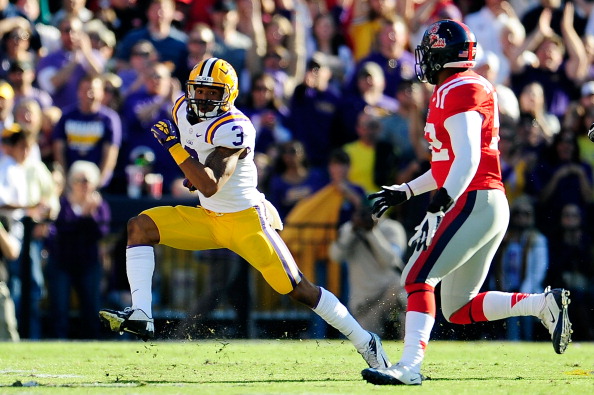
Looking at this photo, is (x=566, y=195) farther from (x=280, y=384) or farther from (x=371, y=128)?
(x=280, y=384)

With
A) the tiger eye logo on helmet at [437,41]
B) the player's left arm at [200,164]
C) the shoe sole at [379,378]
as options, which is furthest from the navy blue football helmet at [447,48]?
the shoe sole at [379,378]

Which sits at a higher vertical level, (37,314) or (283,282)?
(283,282)

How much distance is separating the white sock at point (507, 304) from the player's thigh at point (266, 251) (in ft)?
3.97

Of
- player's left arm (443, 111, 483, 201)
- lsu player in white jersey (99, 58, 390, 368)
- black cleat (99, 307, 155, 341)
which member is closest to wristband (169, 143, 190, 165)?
lsu player in white jersey (99, 58, 390, 368)

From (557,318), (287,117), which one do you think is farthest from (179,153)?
(287,117)

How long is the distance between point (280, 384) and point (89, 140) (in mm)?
5605

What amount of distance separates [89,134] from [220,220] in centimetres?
458

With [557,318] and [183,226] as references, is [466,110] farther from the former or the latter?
[183,226]

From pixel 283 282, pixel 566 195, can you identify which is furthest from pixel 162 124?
pixel 566 195

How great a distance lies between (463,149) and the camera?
6.81 m

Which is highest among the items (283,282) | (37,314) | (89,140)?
(89,140)

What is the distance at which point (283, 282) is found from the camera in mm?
7660

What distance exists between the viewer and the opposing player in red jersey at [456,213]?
6.86m

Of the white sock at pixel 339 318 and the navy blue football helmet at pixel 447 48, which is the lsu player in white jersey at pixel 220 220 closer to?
the white sock at pixel 339 318
